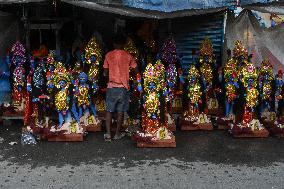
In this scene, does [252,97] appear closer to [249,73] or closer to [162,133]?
[249,73]

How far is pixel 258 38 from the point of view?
8.96 meters

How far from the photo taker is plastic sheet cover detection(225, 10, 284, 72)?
8844 mm

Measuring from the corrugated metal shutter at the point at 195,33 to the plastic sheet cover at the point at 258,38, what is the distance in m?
0.41

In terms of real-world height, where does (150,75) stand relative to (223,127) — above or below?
above

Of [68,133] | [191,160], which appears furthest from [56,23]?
[191,160]

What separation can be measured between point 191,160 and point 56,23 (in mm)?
4078

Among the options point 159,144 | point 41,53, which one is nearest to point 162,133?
point 159,144

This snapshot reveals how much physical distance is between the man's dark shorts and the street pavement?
0.57 m

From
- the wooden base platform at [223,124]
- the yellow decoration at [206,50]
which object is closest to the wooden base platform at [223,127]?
the wooden base platform at [223,124]

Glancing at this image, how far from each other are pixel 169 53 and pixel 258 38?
1885 millimetres

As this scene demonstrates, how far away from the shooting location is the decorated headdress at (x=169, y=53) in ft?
27.6

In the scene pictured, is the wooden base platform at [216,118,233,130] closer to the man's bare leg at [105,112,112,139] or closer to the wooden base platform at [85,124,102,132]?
the man's bare leg at [105,112,112,139]

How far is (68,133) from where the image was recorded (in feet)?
25.1

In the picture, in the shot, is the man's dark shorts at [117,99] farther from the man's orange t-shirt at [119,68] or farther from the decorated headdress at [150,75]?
the decorated headdress at [150,75]
